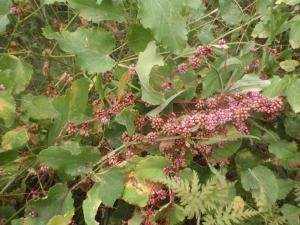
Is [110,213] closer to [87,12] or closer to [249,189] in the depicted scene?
[249,189]

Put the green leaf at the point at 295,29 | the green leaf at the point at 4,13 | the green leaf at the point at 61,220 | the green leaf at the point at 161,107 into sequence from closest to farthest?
the green leaf at the point at 61,220 < the green leaf at the point at 161,107 < the green leaf at the point at 295,29 < the green leaf at the point at 4,13

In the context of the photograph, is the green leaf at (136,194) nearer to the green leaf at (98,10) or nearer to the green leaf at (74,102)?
the green leaf at (74,102)

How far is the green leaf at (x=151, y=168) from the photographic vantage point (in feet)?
4.01

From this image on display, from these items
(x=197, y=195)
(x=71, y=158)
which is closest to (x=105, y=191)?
(x=71, y=158)

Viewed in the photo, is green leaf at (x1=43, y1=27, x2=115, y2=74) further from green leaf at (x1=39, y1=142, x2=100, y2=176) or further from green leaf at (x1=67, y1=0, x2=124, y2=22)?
green leaf at (x1=39, y1=142, x2=100, y2=176)

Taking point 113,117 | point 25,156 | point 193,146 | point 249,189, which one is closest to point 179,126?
point 193,146

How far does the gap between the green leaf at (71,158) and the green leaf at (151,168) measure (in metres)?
0.12

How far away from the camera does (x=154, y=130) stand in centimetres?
129

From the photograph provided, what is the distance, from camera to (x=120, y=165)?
1.26 metres

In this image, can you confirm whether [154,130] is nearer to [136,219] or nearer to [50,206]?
[136,219]

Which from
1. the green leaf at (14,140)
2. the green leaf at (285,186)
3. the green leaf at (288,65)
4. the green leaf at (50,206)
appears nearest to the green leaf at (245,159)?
the green leaf at (285,186)

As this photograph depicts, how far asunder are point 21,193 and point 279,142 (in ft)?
2.66

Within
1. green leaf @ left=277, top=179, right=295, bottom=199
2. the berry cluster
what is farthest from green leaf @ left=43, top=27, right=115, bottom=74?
green leaf @ left=277, top=179, right=295, bottom=199

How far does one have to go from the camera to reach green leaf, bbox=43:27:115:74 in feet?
4.43
